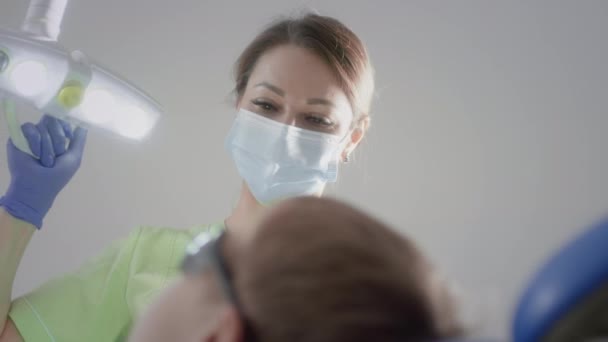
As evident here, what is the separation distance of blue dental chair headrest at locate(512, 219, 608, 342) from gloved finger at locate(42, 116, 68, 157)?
1.11m

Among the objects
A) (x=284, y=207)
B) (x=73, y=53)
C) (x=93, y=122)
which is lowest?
(x=284, y=207)

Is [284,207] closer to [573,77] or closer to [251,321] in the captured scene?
[251,321]

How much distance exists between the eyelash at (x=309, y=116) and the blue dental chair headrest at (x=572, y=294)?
0.95m

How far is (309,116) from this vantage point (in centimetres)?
139

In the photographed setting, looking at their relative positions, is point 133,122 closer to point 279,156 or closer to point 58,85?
point 58,85

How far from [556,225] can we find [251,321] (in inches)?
67.2

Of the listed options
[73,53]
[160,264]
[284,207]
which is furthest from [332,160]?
[284,207]

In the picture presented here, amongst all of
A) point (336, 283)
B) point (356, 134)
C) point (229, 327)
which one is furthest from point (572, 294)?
point (356, 134)

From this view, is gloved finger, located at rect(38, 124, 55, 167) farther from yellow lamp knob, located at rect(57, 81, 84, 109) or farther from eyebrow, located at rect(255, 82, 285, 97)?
eyebrow, located at rect(255, 82, 285, 97)

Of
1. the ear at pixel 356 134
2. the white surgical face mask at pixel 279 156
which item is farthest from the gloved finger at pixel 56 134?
the ear at pixel 356 134

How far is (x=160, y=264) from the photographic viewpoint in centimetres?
140

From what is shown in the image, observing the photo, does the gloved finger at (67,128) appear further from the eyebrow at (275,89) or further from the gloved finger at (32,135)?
the eyebrow at (275,89)

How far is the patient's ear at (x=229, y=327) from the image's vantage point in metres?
0.57

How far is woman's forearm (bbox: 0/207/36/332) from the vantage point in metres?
1.23
